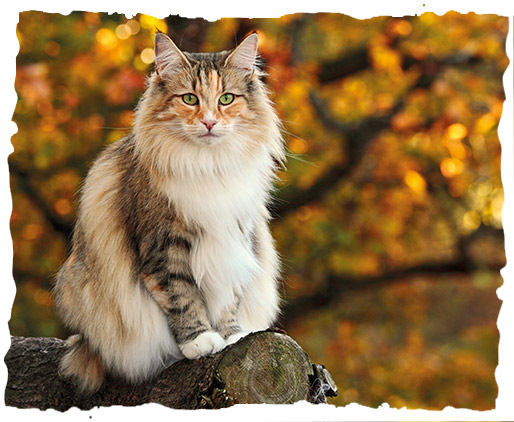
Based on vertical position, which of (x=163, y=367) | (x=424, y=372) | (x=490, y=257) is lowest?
(x=424, y=372)

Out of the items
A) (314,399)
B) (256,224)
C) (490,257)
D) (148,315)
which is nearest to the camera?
(314,399)

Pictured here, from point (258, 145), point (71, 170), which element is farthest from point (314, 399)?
point (71, 170)

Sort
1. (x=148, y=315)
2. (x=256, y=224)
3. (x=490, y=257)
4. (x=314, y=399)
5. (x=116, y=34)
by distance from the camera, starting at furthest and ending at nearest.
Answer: (x=490, y=257), (x=116, y=34), (x=256, y=224), (x=148, y=315), (x=314, y=399)

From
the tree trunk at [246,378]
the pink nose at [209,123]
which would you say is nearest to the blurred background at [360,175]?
the pink nose at [209,123]

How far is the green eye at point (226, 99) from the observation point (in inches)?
82.1

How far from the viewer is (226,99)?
6.88 feet

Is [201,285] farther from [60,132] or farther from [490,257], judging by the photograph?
[490,257]

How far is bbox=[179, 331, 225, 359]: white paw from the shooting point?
1975 millimetres

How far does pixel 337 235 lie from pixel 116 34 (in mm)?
1992

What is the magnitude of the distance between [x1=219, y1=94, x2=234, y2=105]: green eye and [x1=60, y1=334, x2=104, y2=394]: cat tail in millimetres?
913

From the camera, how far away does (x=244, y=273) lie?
219 cm

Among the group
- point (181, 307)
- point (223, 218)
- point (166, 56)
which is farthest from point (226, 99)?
point (181, 307)

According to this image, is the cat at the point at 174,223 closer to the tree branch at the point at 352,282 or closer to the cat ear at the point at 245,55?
the cat ear at the point at 245,55

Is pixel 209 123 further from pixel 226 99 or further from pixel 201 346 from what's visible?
pixel 201 346
